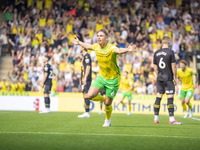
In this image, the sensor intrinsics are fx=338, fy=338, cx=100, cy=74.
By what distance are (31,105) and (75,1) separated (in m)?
9.89

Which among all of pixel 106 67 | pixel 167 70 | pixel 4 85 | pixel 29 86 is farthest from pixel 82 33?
pixel 106 67

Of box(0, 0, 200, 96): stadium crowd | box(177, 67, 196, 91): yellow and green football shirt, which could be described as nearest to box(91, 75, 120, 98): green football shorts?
box(177, 67, 196, 91): yellow and green football shirt

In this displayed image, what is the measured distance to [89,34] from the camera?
23.6m

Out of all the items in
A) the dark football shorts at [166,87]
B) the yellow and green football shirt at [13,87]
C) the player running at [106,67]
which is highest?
the player running at [106,67]

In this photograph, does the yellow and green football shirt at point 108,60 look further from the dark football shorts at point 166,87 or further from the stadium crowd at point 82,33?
the stadium crowd at point 82,33

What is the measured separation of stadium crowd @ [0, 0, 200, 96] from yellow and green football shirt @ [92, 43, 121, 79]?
11340 millimetres

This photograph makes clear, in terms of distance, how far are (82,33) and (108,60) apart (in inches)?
603

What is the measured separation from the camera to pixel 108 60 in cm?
839

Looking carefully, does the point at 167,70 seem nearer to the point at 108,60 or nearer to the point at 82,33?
the point at 108,60

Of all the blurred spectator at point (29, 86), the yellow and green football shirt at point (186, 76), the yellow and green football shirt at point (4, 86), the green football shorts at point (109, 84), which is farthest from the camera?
the blurred spectator at point (29, 86)

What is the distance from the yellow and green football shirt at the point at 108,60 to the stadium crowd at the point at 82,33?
1134 centimetres

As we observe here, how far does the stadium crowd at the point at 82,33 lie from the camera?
834 inches

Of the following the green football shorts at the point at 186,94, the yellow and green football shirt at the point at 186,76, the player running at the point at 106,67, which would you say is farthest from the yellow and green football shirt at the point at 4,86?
the player running at the point at 106,67

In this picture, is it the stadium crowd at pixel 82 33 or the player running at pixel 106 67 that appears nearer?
the player running at pixel 106 67
